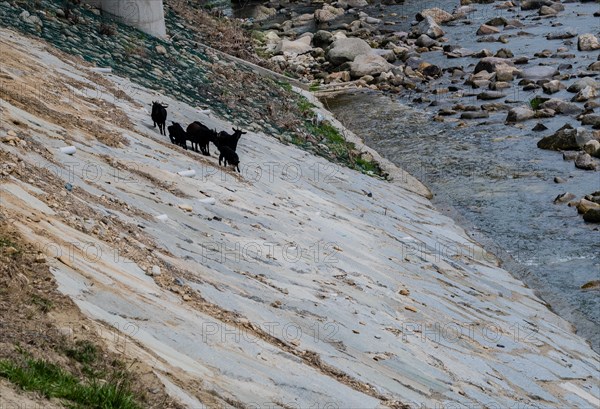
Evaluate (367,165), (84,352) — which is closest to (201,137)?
(367,165)

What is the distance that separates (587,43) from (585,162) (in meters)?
13.5

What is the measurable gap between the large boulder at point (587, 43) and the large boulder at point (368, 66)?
22.3 feet

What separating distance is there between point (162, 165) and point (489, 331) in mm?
4760

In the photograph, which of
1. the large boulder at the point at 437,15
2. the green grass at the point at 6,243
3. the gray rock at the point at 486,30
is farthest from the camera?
the large boulder at the point at 437,15

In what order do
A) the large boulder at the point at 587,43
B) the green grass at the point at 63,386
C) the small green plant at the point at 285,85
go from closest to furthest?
the green grass at the point at 63,386 < the small green plant at the point at 285,85 < the large boulder at the point at 587,43

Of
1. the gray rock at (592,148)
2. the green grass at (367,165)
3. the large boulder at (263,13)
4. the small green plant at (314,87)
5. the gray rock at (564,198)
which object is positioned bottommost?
the large boulder at (263,13)

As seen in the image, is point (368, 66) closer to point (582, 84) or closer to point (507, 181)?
point (582, 84)

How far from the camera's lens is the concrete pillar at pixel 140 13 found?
76.5ft

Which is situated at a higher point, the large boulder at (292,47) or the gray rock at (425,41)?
the gray rock at (425,41)

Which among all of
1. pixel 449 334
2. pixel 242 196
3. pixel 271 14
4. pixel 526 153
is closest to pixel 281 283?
pixel 449 334

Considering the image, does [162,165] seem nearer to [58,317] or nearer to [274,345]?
[274,345]

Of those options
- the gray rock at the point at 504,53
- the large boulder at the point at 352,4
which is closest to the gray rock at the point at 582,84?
the gray rock at the point at 504,53

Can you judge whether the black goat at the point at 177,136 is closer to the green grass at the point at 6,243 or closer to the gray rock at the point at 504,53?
the green grass at the point at 6,243

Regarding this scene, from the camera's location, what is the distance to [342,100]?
30.5 metres
